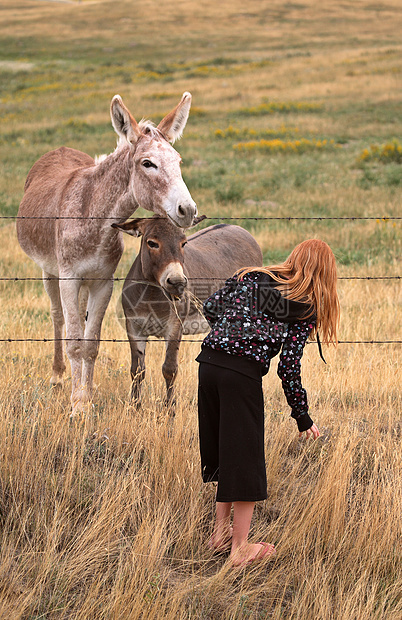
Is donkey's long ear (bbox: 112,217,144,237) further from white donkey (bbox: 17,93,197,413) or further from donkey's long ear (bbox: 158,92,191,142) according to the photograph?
donkey's long ear (bbox: 158,92,191,142)

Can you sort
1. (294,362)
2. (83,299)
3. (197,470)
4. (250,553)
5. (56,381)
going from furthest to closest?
1. (56,381)
2. (83,299)
3. (197,470)
4. (294,362)
5. (250,553)

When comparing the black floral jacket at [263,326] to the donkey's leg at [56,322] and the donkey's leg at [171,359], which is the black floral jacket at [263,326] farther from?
the donkey's leg at [56,322]

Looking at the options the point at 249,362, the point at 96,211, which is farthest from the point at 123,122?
the point at 249,362

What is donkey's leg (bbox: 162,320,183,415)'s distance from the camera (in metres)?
5.02

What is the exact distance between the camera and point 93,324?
530cm

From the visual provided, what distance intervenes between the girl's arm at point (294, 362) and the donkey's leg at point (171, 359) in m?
1.62

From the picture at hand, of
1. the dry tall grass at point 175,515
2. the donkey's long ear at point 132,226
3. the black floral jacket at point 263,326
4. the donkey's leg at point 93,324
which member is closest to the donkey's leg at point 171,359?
the dry tall grass at point 175,515

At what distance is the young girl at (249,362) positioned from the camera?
11.1 feet

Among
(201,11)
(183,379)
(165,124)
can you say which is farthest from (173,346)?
(201,11)

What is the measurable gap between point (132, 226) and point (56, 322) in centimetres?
216

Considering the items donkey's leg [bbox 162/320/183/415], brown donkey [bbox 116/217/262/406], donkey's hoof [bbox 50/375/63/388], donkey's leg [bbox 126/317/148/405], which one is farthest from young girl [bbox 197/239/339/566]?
donkey's hoof [bbox 50/375/63/388]

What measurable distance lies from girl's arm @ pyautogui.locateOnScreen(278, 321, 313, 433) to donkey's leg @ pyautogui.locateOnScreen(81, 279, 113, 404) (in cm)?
208

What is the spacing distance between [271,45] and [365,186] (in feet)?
162

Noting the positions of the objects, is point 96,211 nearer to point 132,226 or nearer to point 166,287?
point 132,226
